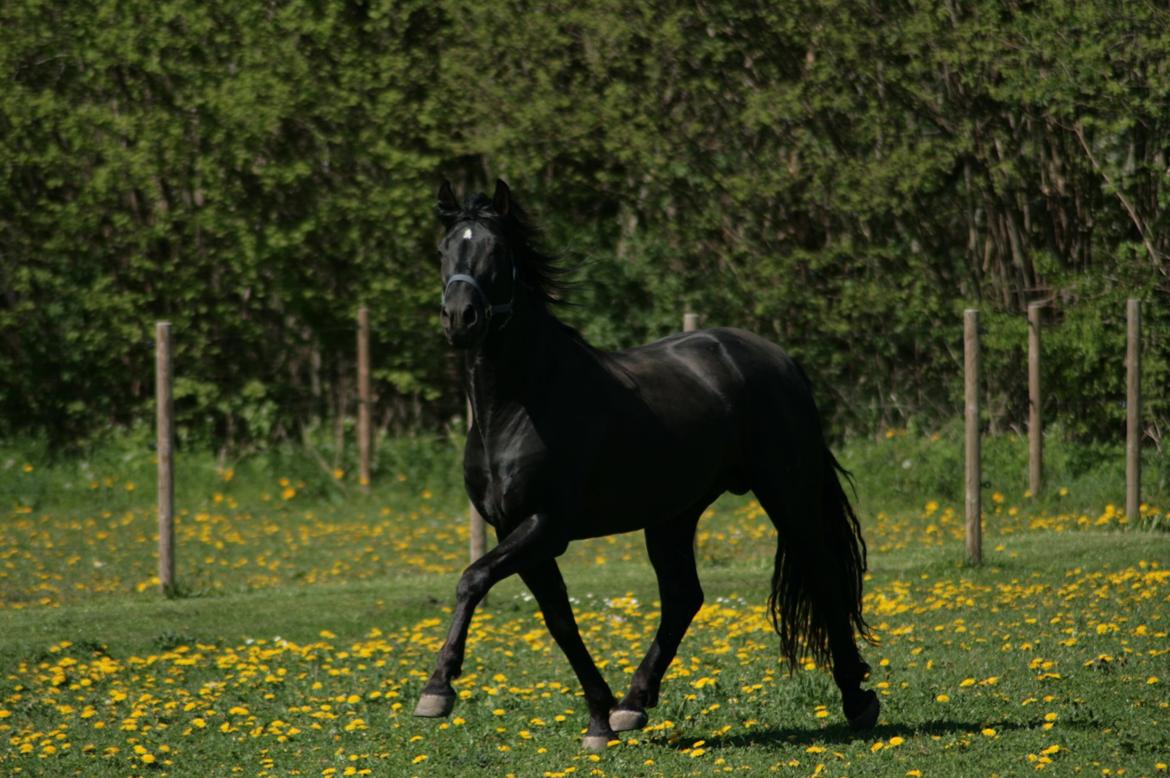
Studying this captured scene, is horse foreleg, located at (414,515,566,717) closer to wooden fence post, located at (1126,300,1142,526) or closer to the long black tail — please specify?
the long black tail

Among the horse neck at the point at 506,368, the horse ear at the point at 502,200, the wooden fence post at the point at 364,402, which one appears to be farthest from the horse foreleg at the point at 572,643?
the wooden fence post at the point at 364,402

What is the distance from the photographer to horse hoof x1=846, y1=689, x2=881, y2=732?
7.71 meters

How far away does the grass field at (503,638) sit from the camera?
297 inches

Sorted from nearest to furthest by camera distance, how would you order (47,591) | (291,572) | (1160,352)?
(47,591), (291,572), (1160,352)

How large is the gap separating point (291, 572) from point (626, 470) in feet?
24.3

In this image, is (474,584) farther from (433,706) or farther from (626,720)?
(626,720)

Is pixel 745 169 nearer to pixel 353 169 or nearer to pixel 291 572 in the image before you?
pixel 353 169

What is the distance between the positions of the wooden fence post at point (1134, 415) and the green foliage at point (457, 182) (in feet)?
9.13

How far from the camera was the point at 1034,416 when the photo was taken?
1531cm


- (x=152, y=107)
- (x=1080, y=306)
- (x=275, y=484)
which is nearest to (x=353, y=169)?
(x=152, y=107)

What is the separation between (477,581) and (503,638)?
4498 mm

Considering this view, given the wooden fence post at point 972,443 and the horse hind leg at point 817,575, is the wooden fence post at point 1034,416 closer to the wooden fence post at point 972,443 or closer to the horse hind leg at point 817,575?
the wooden fence post at point 972,443

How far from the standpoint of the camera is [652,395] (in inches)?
306

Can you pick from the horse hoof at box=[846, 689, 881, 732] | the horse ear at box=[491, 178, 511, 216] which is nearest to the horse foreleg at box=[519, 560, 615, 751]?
the horse hoof at box=[846, 689, 881, 732]
